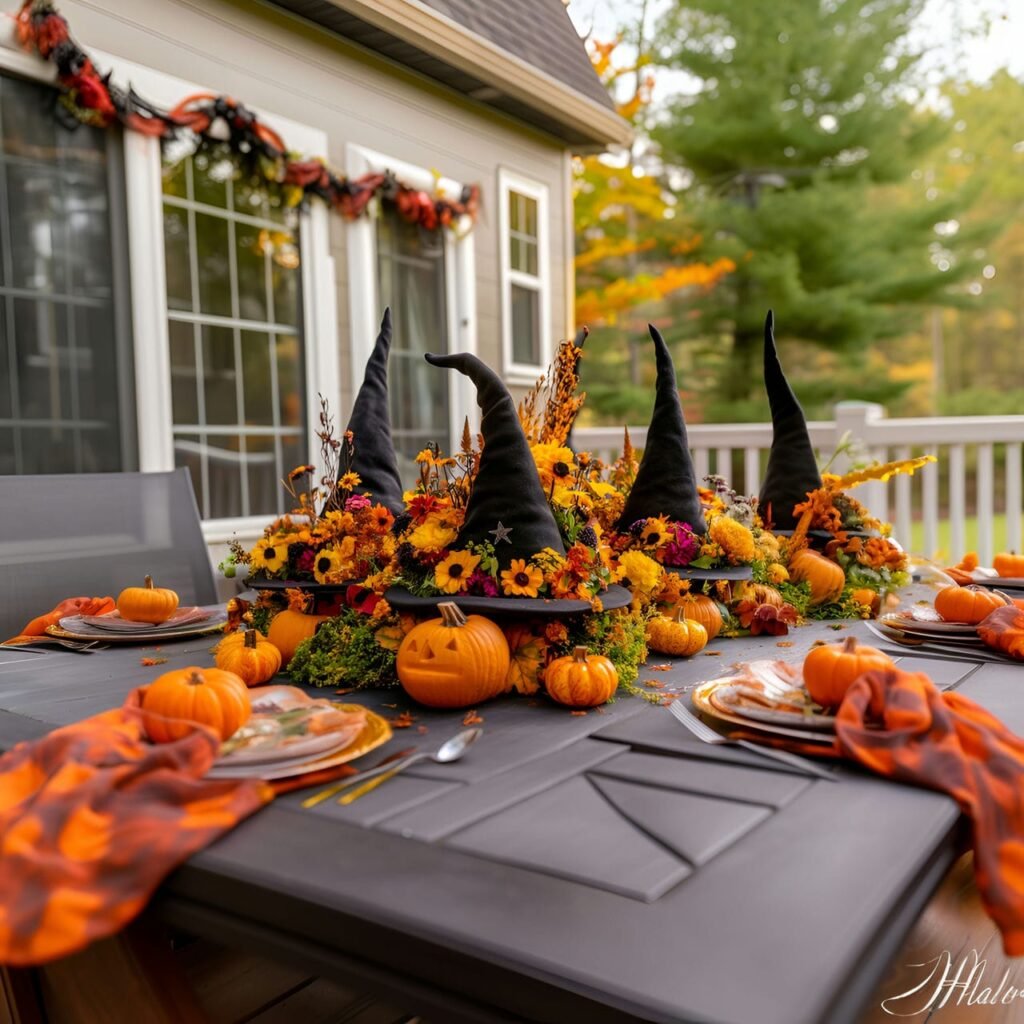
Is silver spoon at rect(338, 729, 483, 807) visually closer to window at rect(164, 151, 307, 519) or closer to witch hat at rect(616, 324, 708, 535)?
witch hat at rect(616, 324, 708, 535)

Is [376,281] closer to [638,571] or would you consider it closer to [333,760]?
[638,571]

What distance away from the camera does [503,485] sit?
1.30 metres

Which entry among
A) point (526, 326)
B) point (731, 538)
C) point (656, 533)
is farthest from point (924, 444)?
point (656, 533)

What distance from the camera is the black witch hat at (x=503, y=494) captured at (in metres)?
1.29

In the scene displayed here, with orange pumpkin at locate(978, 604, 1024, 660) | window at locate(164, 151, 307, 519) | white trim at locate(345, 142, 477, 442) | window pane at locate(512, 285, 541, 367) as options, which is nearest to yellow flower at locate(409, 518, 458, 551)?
orange pumpkin at locate(978, 604, 1024, 660)

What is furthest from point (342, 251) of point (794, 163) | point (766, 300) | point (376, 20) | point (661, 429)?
point (794, 163)

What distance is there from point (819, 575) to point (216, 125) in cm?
301

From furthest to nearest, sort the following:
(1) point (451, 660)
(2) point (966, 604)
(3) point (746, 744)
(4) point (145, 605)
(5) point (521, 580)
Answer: (4) point (145, 605), (2) point (966, 604), (5) point (521, 580), (1) point (451, 660), (3) point (746, 744)

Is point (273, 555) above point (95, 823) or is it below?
above

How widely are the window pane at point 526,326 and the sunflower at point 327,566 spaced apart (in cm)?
428

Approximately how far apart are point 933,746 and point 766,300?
11.4 meters

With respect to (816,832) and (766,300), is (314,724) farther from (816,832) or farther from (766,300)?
(766,300)

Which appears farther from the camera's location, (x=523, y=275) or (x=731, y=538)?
(x=523, y=275)

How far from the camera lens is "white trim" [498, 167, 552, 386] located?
5.37 metres
